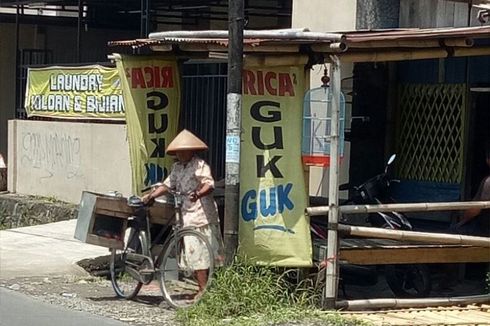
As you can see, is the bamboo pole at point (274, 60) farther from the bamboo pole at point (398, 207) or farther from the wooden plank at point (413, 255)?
the wooden plank at point (413, 255)

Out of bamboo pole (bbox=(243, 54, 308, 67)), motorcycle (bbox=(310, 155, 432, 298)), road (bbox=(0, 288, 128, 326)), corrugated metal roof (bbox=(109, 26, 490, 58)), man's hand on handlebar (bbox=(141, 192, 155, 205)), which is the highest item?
corrugated metal roof (bbox=(109, 26, 490, 58))

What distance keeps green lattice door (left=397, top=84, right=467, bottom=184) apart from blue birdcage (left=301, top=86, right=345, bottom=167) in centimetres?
302

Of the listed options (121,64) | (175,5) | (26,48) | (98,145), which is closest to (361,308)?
(121,64)

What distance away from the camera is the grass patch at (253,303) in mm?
9297

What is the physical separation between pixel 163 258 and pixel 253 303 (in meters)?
1.30

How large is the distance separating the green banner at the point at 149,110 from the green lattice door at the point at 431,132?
11.4 feet

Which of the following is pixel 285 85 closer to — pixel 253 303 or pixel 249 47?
pixel 249 47

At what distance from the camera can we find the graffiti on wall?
706 inches

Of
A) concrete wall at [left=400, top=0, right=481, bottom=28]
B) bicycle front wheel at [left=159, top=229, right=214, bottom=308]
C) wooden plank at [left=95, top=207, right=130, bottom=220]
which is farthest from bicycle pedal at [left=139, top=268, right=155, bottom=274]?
concrete wall at [left=400, top=0, right=481, bottom=28]

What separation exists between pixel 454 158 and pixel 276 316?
4394 mm

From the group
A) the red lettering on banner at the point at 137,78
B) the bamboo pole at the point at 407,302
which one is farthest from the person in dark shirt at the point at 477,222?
the red lettering on banner at the point at 137,78

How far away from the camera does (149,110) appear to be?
1134 cm

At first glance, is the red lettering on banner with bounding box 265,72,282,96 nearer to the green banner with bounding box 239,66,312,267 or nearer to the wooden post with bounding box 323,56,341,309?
the green banner with bounding box 239,66,312,267

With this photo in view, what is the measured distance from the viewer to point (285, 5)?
19938 mm
